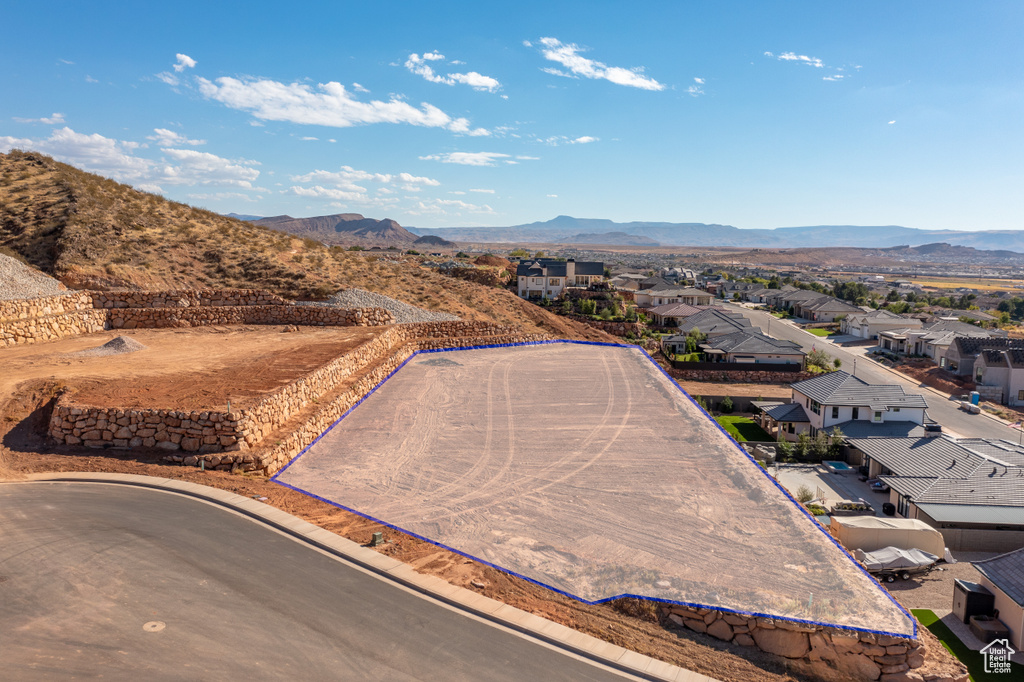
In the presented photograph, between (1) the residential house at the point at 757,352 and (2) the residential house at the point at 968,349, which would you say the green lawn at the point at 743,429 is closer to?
(1) the residential house at the point at 757,352

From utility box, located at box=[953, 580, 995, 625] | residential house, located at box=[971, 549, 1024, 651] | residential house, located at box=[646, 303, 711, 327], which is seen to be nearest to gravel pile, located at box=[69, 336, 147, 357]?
utility box, located at box=[953, 580, 995, 625]

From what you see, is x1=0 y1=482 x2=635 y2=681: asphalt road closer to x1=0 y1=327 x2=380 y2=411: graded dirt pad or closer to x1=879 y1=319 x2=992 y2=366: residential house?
x1=0 y1=327 x2=380 y2=411: graded dirt pad

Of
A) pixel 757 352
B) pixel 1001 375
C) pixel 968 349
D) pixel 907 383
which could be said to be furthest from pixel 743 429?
pixel 968 349

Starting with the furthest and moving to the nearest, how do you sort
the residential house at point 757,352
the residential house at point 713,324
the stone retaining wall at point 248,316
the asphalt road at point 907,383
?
the residential house at point 713,324 → the residential house at point 757,352 → the asphalt road at point 907,383 → the stone retaining wall at point 248,316

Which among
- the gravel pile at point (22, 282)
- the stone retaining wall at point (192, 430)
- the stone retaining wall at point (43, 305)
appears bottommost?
the stone retaining wall at point (192, 430)

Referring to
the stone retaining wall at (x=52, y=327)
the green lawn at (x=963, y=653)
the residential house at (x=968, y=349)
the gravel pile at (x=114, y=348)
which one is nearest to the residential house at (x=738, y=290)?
the residential house at (x=968, y=349)

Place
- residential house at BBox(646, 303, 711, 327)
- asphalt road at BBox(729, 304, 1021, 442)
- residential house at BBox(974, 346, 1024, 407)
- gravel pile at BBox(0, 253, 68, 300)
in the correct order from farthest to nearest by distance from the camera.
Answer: residential house at BBox(646, 303, 711, 327)
residential house at BBox(974, 346, 1024, 407)
asphalt road at BBox(729, 304, 1021, 442)
gravel pile at BBox(0, 253, 68, 300)

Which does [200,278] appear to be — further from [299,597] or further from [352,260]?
[299,597]

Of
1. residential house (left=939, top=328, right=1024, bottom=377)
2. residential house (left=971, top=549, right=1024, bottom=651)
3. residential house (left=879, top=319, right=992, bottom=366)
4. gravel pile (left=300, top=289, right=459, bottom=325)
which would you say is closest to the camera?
residential house (left=971, top=549, right=1024, bottom=651)
